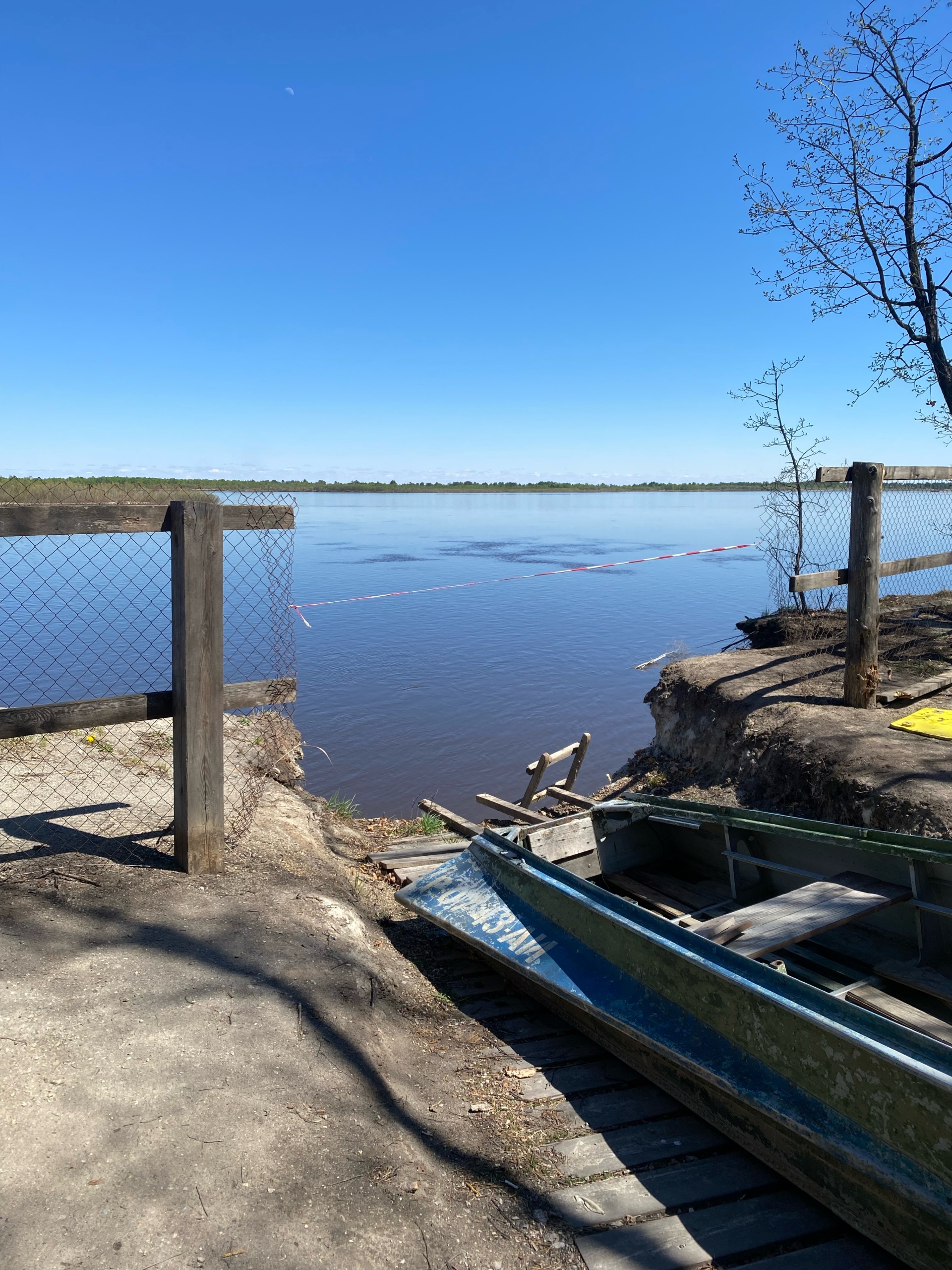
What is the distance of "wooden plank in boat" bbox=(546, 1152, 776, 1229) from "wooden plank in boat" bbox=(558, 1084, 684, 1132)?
0.34 m

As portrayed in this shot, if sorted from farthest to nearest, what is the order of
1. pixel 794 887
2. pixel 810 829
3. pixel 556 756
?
pixel 556 756 → pixel 794 887 → pixel 810 829

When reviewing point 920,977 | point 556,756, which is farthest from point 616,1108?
point 556,756

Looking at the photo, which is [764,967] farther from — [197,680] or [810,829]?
[197,680]

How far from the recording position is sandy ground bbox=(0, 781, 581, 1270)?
2414 millimetres

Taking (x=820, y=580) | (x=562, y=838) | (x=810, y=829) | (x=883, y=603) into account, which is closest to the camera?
(x=810, y=829)

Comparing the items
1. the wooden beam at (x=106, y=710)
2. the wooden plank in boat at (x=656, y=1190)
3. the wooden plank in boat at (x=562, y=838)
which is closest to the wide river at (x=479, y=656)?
the wooden plank in boat at (x=562, y=838)

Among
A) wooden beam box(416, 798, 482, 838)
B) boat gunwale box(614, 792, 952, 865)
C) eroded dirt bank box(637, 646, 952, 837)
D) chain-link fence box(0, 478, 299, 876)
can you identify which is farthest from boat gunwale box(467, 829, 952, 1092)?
wooden beam box(416, 798, 482, 838)

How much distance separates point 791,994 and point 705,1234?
0.83m

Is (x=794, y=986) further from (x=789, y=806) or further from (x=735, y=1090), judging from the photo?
(x=789, y=806)

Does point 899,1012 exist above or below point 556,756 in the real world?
above

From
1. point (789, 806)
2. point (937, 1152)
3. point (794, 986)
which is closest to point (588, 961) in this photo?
point (794, 986)

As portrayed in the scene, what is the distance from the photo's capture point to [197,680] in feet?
14.7

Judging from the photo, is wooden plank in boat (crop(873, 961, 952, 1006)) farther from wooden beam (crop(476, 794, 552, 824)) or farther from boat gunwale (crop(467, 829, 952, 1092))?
wooden beam (crop(476, 794, 552, 824))

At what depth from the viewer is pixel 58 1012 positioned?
10.5ft
